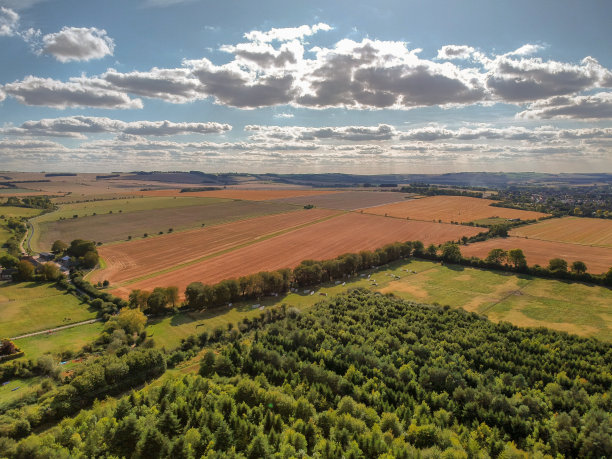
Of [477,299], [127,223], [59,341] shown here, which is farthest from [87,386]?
[127,223]

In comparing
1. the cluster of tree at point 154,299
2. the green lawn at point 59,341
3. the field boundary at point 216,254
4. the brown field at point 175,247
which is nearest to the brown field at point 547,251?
the field boundary at point 216,254

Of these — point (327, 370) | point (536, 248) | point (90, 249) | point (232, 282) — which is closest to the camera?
point (327, 370)

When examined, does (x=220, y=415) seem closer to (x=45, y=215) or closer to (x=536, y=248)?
(x=536, y=248)

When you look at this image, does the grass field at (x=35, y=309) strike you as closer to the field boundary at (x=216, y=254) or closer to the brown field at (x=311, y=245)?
the brown field at (x=311, y=245)

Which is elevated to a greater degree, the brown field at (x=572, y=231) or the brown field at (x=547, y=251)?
the brown field at (x=572, y=231)

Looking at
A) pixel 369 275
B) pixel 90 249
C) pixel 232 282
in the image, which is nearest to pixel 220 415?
pixel 232 282

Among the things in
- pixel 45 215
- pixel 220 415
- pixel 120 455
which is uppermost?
pixel 45 215
